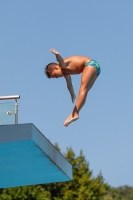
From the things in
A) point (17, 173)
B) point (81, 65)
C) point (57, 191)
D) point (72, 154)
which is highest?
point (72, 154)

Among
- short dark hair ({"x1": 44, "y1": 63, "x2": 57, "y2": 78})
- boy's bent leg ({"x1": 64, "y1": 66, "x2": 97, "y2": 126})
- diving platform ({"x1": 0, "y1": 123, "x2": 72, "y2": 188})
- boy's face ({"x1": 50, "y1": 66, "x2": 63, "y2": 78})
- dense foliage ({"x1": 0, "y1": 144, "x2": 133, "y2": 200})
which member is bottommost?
diving platform ({"x1": 0, "y1": 123, "x2": 72, "y2": 188})

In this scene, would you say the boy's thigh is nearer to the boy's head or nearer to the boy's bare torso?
the boy's bare torso

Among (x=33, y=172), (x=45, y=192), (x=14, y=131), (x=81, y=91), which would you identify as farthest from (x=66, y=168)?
(x=45, y=192)

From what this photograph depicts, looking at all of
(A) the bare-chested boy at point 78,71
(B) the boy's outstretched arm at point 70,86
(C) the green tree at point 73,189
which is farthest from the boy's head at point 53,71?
(C) the green tree at point 73,189

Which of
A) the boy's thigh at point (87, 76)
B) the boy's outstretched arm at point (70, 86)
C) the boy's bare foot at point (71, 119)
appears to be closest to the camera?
the boy's thigh at point (87, 76)

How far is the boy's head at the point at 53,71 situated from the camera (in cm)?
888

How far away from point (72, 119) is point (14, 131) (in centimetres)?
126

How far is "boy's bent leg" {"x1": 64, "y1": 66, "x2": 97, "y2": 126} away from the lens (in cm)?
881

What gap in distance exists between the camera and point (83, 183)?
2881 cm

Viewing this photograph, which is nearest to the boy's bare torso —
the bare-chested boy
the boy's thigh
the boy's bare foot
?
the bare-chested boy

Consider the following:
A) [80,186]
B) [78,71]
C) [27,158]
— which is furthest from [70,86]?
[80,186]

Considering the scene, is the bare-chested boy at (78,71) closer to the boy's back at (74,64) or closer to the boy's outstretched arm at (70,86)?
the boy's back at (74,64)

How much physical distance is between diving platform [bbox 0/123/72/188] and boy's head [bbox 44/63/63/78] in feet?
3.61

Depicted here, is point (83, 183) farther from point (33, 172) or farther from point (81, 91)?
point (81, 91)
